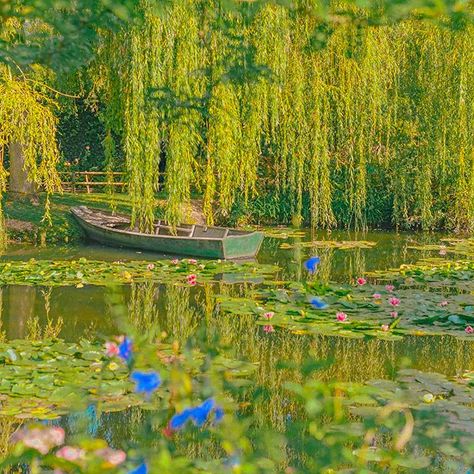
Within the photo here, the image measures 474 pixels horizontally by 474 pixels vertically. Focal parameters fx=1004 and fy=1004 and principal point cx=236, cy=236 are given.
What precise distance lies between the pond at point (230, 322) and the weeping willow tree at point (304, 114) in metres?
1.33

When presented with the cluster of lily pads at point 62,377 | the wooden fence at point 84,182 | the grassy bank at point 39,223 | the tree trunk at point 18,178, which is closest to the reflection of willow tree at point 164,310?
the cluster of lily pads at point 62,377

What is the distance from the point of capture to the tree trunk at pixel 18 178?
16.0 meters

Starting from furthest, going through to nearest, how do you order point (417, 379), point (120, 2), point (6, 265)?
point (6, 265)
point (417, 379)
point (120, 2)

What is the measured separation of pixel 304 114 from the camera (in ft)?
44.7

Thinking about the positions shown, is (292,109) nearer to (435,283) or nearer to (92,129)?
(435,283)

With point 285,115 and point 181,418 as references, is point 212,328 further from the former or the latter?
point 285,115

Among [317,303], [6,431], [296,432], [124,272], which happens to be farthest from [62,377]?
[124,272]

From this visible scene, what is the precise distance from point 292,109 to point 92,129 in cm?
771

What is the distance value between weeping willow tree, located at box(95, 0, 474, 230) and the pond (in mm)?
1329

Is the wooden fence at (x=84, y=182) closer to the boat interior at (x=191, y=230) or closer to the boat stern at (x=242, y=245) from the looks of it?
the boat interior at (x=191, y=230)

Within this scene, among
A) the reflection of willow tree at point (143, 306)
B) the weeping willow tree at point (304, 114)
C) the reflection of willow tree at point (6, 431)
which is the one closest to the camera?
the reflection of willow tree at point (6, 431)

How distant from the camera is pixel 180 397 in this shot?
7.41ft

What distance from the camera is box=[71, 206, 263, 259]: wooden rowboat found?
12320 mm

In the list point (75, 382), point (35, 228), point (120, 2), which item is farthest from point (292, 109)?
point (120, 2)
